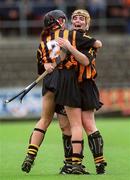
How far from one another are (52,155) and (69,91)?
11.3ft

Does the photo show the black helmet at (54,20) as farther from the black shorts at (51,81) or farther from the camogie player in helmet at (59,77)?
the black shorts at (51,81)

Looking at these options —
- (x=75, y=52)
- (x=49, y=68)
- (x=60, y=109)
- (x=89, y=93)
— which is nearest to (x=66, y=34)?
(x=75, y=52)

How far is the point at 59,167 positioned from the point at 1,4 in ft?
62.8

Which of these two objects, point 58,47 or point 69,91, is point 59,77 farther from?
point 58,47

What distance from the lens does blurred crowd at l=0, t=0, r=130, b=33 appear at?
99.8 feet

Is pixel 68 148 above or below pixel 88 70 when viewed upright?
below

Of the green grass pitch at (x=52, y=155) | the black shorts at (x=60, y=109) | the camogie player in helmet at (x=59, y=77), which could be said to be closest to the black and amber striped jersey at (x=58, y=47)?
the camogie player in helmet at (x=59, y=77)

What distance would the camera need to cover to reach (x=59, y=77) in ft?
35.1

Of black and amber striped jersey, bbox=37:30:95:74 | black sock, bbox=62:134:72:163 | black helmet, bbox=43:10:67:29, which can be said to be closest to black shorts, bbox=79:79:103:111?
black and amber striped jersey, bbox=37:30:95:74

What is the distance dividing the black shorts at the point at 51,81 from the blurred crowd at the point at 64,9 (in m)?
19.4

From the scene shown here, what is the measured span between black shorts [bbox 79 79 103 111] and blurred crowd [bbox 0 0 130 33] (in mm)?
19661

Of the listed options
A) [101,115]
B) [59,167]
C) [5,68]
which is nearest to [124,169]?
[59,167]

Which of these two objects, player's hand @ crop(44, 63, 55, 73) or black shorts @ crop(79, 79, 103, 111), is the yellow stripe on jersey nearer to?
player's hand @ crop(44, 63, 55, 73)

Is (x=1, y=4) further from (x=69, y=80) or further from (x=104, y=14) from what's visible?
(x=69, y=80)
